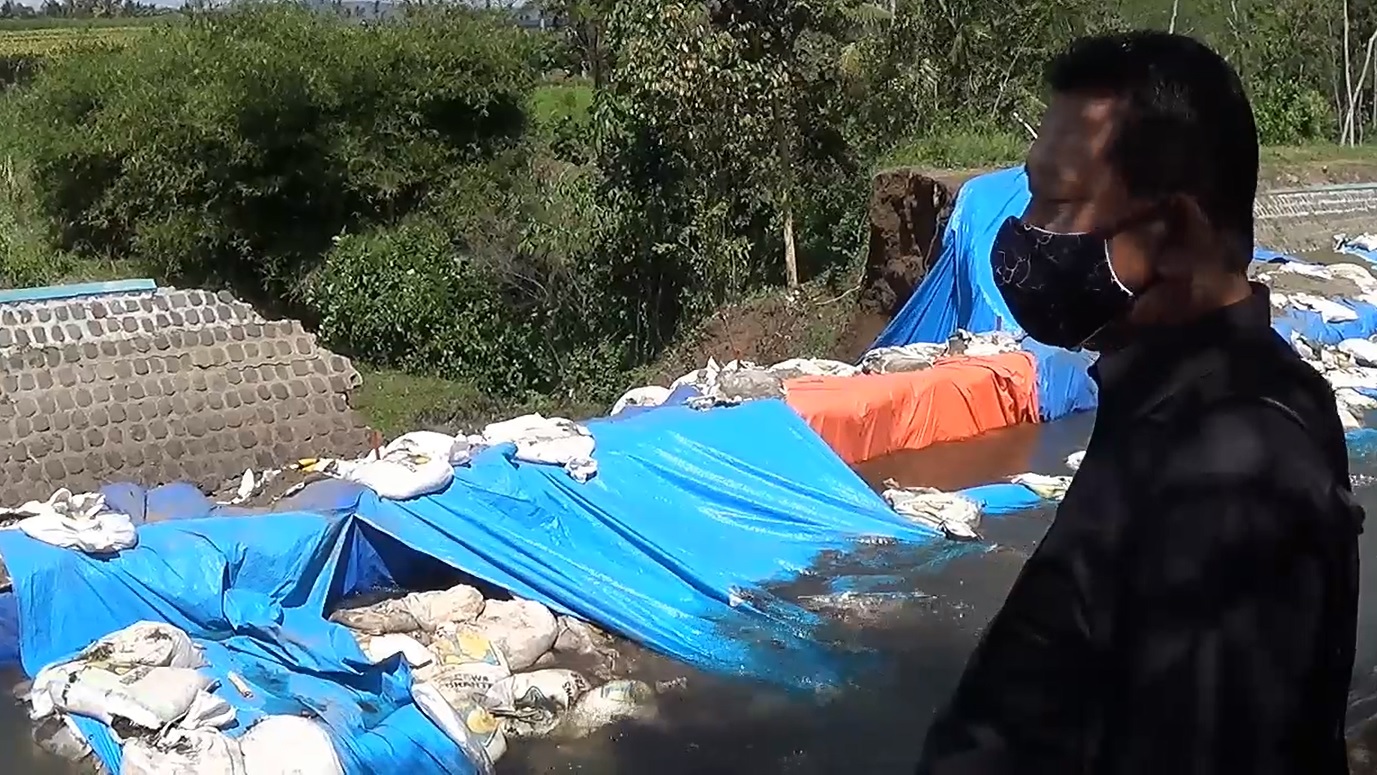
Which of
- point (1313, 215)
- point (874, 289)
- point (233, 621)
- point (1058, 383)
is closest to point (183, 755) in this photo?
point (233, 621)

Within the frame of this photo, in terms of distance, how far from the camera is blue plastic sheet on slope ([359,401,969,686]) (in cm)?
495

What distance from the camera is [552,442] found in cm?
535

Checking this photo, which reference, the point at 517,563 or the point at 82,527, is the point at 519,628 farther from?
the point at 82,527

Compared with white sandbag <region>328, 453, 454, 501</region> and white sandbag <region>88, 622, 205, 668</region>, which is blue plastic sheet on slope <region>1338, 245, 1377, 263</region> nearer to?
white sandbag <region>328, 453, 454, 501</region>

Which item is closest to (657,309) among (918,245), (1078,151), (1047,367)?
(918,245)

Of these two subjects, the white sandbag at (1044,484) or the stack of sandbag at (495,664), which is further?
the white sandbag at (1044,484)

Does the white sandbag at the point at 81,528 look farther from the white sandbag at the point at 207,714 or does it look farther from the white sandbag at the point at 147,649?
the white sandbag at the point at 207,714

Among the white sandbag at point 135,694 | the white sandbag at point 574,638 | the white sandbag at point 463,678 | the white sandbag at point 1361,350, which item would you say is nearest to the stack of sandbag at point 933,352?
the white sandbag at point 1361,350

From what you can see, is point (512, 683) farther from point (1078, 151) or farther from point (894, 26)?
point (894, 26)

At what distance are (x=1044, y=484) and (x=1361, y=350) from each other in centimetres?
322

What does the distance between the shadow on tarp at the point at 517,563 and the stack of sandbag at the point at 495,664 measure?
0.09m

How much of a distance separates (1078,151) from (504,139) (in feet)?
49.0

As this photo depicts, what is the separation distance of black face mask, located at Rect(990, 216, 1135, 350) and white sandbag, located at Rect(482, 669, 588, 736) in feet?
11.8

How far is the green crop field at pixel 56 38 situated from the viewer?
16531 millimetres
